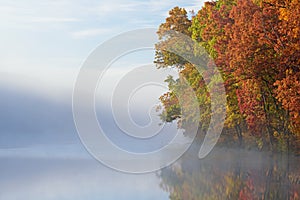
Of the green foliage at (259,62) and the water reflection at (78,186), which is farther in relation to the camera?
the green foliage at (259,62)

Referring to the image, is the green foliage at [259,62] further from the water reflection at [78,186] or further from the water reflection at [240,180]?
the water reflection at [78,186]

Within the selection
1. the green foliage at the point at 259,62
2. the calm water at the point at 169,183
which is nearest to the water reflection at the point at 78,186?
the calm water at the point at 169,183

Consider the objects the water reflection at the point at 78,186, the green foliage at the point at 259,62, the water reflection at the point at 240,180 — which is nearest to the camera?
the water reflection at the point at 240,180

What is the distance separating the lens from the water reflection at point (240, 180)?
77.4ft

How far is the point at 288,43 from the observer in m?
36.7

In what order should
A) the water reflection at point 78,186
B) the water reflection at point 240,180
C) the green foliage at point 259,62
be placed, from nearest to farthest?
the water reflection at point 240,180 < the water reflection at point 78,186 < the green foliage at point 259,62

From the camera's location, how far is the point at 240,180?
29.0 metres

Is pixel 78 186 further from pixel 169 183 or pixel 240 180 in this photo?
pixel 240 180

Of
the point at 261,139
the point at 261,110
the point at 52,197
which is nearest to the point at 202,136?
the point at 261,139

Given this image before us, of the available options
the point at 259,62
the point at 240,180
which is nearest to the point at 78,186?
the point at 240,180

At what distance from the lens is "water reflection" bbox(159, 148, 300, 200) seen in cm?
2359

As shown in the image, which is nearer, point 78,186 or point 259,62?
point 78,186

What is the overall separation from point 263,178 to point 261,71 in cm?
1205

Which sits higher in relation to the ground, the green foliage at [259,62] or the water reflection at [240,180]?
the green foliage at [259,62]
